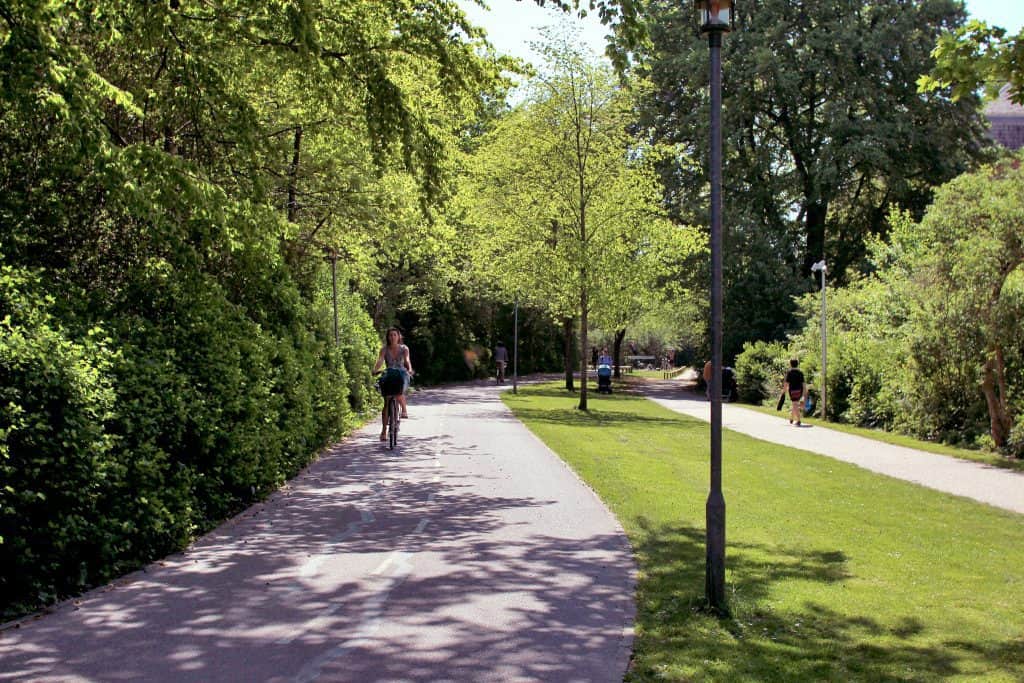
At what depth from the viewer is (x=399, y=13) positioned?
1240 centimetres

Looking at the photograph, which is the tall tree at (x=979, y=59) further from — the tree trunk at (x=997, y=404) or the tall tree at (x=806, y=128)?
the tall tree at (x=806, y=128)

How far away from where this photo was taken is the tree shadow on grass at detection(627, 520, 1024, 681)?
5527mm

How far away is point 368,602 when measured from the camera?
6789 mm

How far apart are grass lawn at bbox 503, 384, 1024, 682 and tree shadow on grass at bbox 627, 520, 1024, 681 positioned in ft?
0.04

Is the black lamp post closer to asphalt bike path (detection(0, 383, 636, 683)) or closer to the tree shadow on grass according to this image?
the tree shadow on grass

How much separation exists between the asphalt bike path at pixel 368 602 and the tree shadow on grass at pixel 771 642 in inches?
8.5

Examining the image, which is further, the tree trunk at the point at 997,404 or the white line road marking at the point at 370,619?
the tree trunk at the point at 997,404

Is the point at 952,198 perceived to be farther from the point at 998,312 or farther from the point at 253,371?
the point at 253,371

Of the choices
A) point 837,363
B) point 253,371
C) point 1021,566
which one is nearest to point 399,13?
point 253,371

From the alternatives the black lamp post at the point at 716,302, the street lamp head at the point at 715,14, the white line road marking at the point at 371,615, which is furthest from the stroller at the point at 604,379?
the street lamp head at the point at 715,14

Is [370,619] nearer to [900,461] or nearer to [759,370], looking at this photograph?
[900,461]

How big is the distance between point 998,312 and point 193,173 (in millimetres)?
14052

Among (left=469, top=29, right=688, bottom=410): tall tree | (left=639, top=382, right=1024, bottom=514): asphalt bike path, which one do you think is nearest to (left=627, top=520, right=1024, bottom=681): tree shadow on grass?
(left=639, top=382, right=1024, bottom=514): asphalt bike path

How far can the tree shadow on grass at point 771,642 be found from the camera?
5.53 meters
